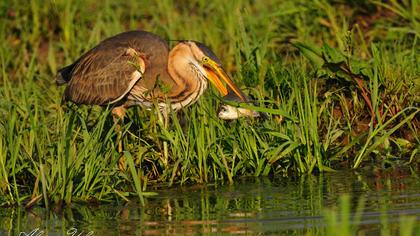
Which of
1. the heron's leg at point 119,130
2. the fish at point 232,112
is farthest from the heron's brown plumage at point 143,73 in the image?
the fish at point 232,112

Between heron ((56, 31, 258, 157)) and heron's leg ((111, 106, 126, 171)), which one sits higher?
heron ((56, 31, 258, 157))

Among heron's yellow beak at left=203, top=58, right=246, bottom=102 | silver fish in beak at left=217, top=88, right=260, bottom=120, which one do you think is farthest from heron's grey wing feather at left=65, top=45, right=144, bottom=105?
silver fish in beak at left=217, top=88, right=260, bottom=120

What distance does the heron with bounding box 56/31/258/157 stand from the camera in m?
8.11

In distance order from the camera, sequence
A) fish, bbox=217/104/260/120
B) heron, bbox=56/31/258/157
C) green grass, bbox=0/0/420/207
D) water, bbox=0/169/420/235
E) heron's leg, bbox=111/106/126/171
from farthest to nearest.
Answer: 1. heron, bbox=56/31/258/157
2. fish, bbox=217/104/260/120
3. heron's leg, bbox=111/106/126/171
4. green grass, bbox=0/0/420/207
5. water, bbox=0/169/420/235

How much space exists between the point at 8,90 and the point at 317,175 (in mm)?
3184

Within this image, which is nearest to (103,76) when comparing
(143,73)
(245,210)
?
(143,73)

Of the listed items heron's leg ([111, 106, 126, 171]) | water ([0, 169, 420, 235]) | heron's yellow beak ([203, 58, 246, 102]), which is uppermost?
heron's yellow beak ([203, 58, 246, 102])

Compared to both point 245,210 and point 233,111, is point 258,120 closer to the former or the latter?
point 233,111

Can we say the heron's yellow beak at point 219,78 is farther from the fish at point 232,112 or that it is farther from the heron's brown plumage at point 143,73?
the fish at point 232,112

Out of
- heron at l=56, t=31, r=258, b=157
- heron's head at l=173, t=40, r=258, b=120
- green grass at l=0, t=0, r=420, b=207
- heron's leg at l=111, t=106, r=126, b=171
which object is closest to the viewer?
green grass at l=0, t=0, r=420, b=207

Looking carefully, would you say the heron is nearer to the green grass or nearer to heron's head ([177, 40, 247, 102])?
heron's head ([177, 40, 247, 102])

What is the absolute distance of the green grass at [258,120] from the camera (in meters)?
6.86

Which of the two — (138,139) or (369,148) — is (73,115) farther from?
(369,148)

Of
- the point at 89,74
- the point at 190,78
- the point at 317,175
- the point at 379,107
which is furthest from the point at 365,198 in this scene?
the point at 89,74
